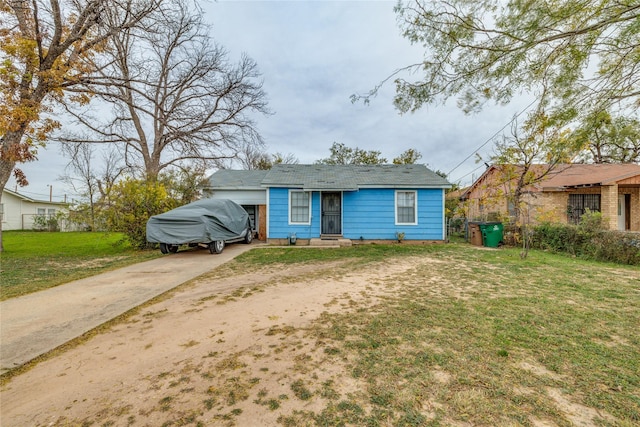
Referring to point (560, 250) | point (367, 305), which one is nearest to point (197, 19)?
point (367, 305)

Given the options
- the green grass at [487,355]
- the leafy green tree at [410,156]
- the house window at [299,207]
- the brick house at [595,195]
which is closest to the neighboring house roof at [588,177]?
the brick house at [595,195]

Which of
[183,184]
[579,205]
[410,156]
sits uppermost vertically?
[410,156]

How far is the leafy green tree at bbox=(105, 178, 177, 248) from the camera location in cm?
995

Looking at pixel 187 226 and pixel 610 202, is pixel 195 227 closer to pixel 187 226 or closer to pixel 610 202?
pixel 187 226

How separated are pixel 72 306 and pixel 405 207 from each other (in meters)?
10.9

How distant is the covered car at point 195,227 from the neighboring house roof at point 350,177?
234 cm

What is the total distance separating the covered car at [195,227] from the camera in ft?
28.1

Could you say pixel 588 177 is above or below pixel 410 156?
below

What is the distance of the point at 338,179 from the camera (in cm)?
1209

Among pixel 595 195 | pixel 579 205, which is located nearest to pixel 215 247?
pixel 579 205

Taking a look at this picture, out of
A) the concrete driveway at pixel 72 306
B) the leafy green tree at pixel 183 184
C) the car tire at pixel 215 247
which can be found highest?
the leafy green tree at pixel 183 184

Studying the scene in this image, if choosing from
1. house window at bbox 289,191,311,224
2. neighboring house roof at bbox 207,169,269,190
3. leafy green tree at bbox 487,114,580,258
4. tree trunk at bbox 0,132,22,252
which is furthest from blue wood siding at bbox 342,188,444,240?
tree trunk at bbox 0,132,22,252

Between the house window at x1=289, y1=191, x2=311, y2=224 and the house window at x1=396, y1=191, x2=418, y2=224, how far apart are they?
3983 millimetres

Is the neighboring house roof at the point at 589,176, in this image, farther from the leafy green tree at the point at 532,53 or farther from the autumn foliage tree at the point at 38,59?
the autumn foliage tree at the point at 38,59
